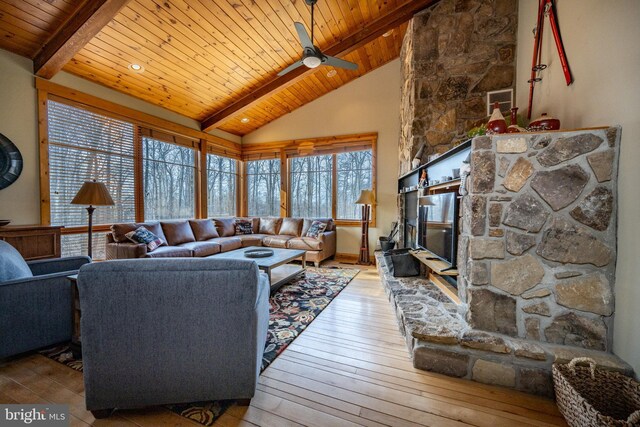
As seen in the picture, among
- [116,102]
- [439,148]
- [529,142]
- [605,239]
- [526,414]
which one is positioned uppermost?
[116,102]

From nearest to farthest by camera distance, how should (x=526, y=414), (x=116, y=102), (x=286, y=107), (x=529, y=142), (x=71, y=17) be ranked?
(x=526, y=414) < (x=529, y=142) < (x=71, y=17) < (x=116, y=102) < (x=286, y=107)

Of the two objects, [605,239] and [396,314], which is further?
[396,314]

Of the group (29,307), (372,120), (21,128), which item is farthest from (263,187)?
(29,307)

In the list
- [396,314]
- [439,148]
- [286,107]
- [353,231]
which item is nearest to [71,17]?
[286,107]

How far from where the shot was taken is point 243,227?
18.4 ft

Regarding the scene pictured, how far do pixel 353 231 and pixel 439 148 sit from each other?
2.61 metres

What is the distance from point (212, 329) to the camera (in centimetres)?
128

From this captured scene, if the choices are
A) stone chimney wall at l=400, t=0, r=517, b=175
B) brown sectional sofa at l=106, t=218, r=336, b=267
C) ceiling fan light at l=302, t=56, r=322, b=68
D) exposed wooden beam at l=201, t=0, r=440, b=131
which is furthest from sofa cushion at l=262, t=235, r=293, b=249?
ceiling fan light at l=302, t=56, r=322, b=68

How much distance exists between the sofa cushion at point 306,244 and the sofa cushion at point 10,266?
3.36 metres

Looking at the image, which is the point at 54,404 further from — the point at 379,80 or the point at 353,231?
the point at 379,80

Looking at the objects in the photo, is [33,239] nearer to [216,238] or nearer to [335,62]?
[216,238]

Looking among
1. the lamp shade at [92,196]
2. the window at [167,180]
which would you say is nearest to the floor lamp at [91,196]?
the lamp shade at [92,196]

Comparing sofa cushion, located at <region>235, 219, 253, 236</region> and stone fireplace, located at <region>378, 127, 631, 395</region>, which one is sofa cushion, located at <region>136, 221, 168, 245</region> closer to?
sofa cushion, located at <region>235, 219, 253, 236</region>

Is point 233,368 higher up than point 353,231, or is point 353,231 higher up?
point 353,231
